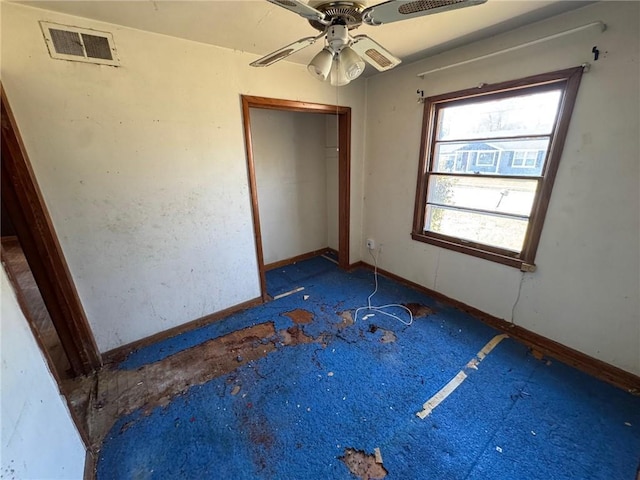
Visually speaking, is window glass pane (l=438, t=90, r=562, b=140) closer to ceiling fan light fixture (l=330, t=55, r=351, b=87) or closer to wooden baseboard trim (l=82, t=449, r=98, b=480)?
ceiling fan light fixture (l=330, t=55, r=351, b=87)

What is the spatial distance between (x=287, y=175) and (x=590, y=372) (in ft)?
11.4

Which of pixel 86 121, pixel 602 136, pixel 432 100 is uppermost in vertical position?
pixel 432 100

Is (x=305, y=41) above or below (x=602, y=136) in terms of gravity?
above

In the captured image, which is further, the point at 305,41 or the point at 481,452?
the point at 481,452

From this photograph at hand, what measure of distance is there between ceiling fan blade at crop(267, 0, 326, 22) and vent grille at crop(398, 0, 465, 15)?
33 cm

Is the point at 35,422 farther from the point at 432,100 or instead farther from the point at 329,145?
the point at 329,145

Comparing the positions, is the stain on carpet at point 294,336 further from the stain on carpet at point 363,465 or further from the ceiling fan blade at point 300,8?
the ceiling fan blade at point 300,8

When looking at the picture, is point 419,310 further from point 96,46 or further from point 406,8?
point 96,46

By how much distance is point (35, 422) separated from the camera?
982mm

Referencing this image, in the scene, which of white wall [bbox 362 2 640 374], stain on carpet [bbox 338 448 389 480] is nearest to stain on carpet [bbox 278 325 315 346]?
stain on carpet [bbox 338 448 389 480]

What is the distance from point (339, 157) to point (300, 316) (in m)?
1.92

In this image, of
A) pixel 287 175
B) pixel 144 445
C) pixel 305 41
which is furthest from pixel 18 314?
pixel 287 175

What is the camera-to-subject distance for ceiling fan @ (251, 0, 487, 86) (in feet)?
3.17

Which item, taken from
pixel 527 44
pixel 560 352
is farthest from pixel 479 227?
pixel 527 44
